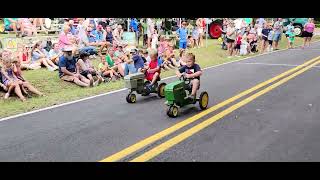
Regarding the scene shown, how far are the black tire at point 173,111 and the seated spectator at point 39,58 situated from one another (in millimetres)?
6924

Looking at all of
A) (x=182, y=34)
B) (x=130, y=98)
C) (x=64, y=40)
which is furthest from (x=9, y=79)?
(x=182, y=34)

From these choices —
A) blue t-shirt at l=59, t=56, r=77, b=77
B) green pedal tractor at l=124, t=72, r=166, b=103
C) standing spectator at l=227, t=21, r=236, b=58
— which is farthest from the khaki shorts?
standing spectator at l=227, t=21, r=236, b=58

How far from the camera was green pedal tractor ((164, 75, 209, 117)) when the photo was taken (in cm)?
824

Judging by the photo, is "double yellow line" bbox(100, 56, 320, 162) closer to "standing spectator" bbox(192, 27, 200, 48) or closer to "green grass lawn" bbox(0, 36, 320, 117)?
"green grass lawn" bbox(0, 36, 320, 117)

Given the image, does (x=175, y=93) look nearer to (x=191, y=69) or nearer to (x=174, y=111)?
(x=174, y=111)

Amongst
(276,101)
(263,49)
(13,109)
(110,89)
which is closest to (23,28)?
(110,89)

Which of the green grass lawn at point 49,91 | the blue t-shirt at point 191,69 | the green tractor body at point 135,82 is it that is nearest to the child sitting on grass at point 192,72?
the blue t-shirt at point 191,69

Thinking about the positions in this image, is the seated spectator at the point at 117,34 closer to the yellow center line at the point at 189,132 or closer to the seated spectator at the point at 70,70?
the seated spectator at the point at 70,70

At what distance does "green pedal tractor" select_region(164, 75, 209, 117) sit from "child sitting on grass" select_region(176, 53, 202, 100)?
0.09 metres

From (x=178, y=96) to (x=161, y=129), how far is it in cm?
123

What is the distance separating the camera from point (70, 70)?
500 inches
